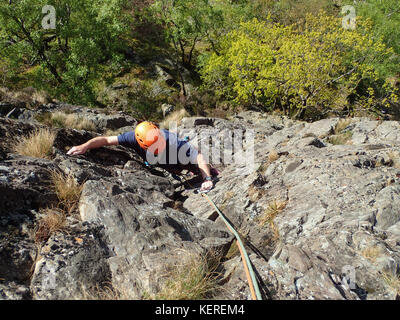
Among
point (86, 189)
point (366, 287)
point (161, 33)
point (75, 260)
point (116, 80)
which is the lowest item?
point (366, 287)

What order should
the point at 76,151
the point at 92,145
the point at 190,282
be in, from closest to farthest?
the point at 190,282 → the point at 76,151 → the point at 92,145

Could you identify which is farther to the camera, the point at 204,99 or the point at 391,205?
the point at 204,99

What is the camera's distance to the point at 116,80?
74.3ft

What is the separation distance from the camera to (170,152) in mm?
5457

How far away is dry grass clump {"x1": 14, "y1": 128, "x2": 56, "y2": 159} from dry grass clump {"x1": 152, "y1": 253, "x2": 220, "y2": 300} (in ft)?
11.1

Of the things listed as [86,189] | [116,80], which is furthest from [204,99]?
[86,189]

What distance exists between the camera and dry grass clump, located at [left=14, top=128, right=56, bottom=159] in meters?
4.07

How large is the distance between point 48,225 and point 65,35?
17199mm

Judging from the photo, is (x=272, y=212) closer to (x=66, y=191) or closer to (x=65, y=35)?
(x=66, y=191)

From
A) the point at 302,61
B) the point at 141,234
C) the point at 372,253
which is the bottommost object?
the point at 372,253

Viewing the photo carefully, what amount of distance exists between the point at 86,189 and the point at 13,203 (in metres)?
0.89

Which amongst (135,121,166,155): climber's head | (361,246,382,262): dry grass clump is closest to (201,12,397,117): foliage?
(135,121,166,155): climber's head

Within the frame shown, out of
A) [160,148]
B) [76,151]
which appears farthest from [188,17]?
[76,151]
